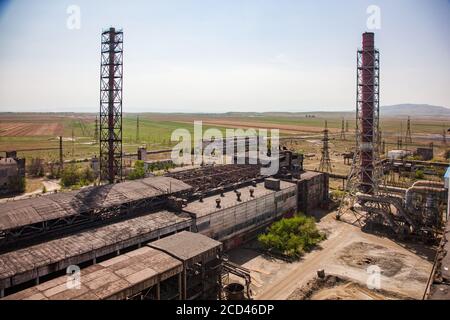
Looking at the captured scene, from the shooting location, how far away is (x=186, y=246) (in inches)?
903

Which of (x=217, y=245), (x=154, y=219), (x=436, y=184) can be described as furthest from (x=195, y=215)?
(x=436, y=184)

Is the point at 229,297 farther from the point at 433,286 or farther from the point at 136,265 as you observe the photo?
the point at 433,286

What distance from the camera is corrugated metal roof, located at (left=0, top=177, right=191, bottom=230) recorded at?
2268 centimetres

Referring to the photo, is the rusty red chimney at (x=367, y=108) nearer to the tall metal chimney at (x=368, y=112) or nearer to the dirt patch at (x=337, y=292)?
the tall metal chimney at (x=368, y=112)

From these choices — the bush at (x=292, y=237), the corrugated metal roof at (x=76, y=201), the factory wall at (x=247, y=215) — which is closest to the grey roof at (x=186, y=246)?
the factory wall at (x=247, y=215)

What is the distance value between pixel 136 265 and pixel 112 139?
76.9 feet

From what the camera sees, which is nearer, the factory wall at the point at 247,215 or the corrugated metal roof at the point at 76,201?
the corrugated metal roof at the point at 76,201

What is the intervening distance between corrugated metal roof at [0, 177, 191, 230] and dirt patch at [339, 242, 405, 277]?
1611 centimetres

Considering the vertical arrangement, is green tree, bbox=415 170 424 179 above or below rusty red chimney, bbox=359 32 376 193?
below

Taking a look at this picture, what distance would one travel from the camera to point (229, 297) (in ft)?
73.6

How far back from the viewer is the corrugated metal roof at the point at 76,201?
22.7 meters

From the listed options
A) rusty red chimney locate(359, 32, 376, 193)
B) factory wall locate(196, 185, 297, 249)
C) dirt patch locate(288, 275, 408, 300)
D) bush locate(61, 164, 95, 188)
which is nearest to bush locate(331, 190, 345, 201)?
rusty red chimney locate(359, 32, 376, 193)

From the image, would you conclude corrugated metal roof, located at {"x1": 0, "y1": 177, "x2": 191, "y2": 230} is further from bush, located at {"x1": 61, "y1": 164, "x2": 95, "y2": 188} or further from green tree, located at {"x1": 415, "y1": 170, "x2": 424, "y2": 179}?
green tree, located at {"x1": 415, "y1": 170, "x2": 424, "y2": 179}

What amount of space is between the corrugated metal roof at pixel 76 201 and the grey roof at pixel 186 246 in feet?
19.9
